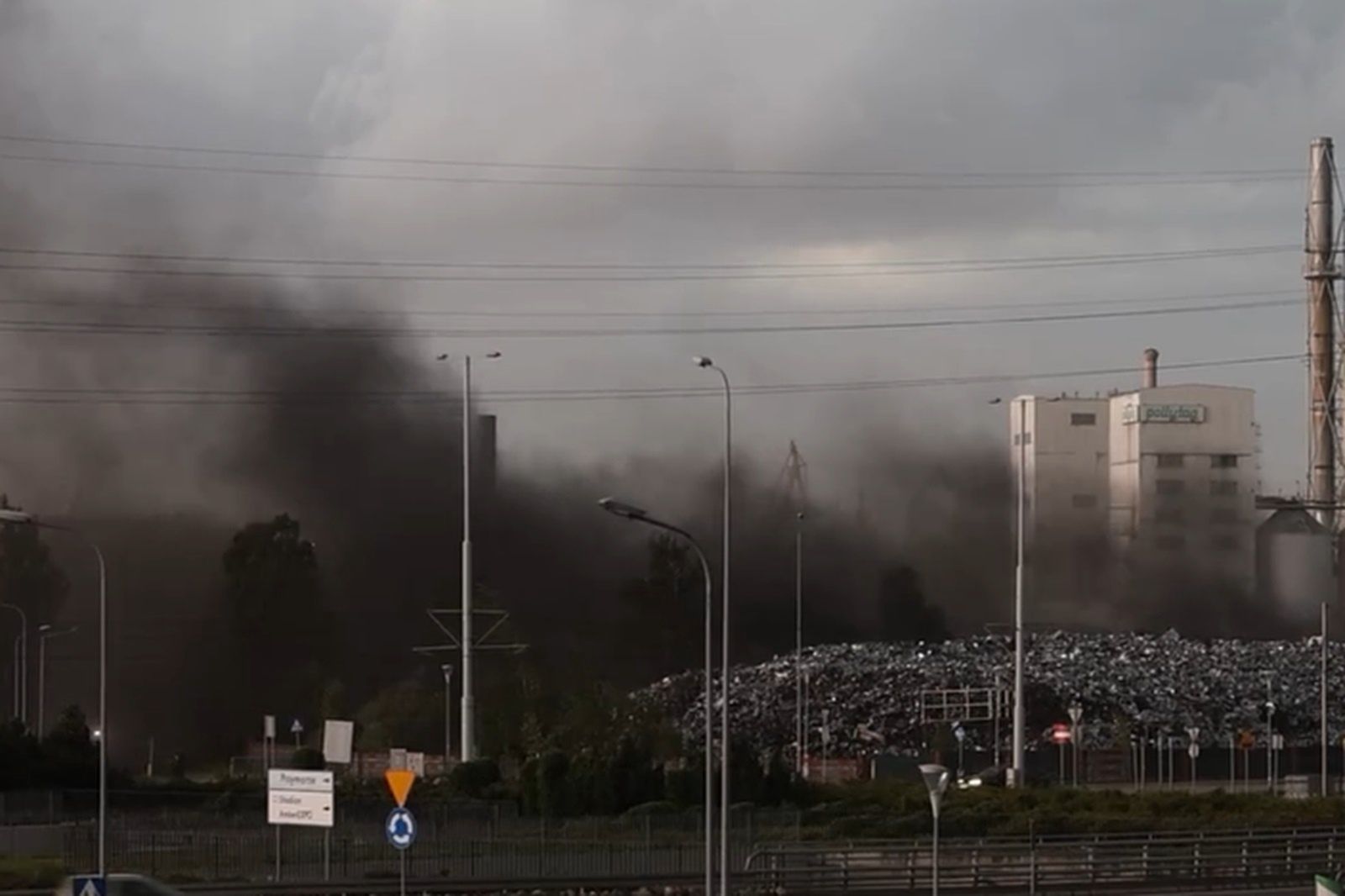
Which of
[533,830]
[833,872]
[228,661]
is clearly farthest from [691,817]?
[228,661]

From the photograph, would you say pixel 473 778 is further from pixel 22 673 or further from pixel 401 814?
pixel 22 673

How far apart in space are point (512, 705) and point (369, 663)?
11954 mm

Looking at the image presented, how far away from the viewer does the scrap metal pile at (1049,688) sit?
311 feet

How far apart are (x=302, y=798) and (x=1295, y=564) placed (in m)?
82.5

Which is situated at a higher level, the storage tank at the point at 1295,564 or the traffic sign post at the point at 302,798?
the storage tank at the point at 1295,564

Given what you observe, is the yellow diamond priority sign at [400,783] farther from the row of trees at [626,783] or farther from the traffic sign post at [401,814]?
the row of trees at [626,783]

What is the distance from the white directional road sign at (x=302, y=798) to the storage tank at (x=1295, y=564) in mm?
79344

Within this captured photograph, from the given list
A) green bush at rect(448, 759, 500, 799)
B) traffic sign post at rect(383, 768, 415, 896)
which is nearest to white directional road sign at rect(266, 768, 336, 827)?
traffic sign post at rect(383, 768, 415, 896)

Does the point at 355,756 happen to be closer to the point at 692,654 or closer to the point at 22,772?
the point at 22,772

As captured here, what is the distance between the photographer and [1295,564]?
111 meters

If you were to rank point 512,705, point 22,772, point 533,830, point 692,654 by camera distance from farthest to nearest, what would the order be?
1. point 692,654
2. point 512,705
3. point 22,772
4. point 533,830

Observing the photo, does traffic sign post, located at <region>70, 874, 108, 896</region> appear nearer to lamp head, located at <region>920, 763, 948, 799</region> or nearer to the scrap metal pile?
lamp head, located at <region>920, 763, 948, 799</region>

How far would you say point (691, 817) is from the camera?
57.7m

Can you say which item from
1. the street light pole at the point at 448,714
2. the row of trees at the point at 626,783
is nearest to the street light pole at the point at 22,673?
the street light pole at the point at 448,714
